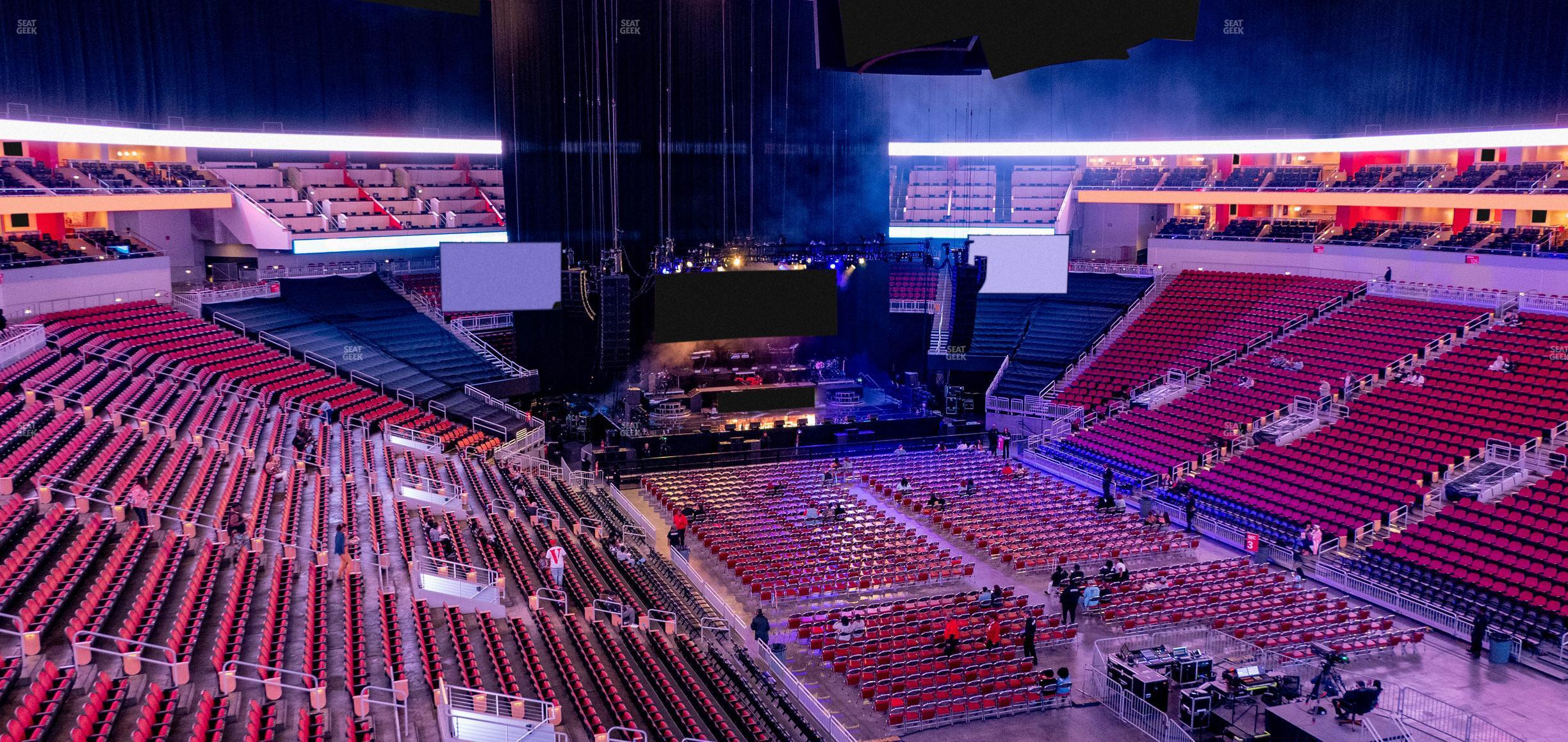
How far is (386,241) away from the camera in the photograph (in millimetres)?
34406

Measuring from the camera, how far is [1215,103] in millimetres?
36062

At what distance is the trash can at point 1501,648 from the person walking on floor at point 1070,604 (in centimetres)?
584

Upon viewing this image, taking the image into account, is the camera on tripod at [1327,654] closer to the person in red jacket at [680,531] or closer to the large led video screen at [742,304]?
the person in red jacket at [680,531]

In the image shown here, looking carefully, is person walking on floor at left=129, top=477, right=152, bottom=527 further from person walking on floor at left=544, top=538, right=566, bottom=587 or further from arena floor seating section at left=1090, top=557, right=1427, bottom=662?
arena floor seating section at left=1090, top=557, right=1427, bottom=662

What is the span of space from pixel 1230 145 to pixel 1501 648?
2315cm

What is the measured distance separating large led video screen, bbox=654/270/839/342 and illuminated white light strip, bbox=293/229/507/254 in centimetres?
714

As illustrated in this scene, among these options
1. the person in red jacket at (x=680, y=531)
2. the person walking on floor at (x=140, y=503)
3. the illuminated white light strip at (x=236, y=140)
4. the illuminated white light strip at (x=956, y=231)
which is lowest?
the person in red jacket at (x=680, y=531)

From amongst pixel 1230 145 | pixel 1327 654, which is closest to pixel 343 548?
pixel 1327 654

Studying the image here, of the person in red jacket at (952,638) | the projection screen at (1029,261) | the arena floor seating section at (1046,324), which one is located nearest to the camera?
the person in red jacket at (952,638)

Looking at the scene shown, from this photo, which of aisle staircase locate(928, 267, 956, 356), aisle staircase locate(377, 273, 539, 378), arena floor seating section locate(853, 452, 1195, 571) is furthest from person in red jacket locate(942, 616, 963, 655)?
aisle staircase locate(377, 273, 539, 378)

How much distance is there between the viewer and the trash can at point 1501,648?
16.2 m

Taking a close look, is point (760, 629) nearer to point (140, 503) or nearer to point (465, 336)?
point (140, 503)

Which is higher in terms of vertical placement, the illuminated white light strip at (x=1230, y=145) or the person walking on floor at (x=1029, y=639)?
the illuminated white light strip at (x=1230, y=145)

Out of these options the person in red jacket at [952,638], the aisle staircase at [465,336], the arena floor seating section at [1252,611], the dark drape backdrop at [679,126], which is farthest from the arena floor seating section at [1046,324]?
the person in red jacket at [952,638]
